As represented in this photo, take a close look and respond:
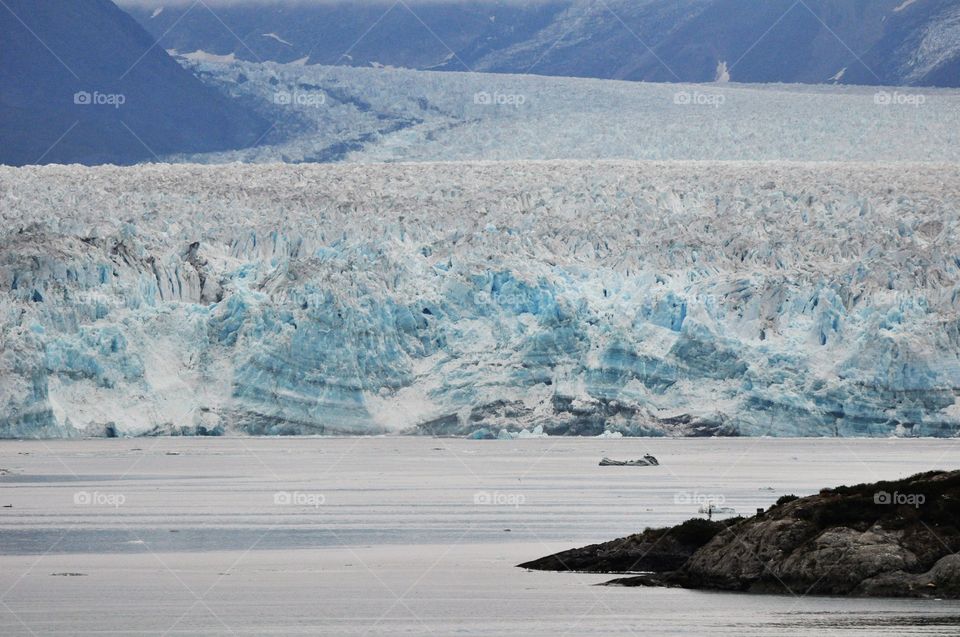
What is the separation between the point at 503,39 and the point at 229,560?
45.3 meters

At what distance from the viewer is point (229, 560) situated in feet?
43.7

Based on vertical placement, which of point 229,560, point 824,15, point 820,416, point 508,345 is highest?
point 824,15

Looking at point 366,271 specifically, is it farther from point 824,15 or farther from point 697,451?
point 824,15

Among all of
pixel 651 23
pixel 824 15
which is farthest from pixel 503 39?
pixel 824 15
